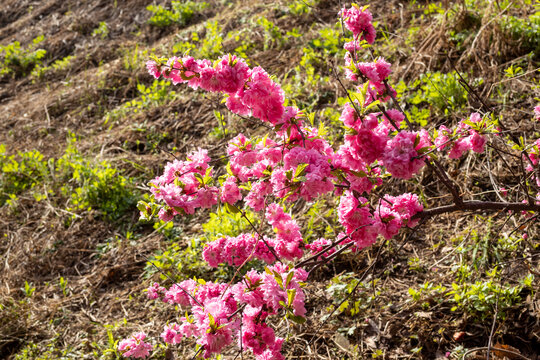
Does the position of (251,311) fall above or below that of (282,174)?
below

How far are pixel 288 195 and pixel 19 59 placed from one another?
6.66 meters

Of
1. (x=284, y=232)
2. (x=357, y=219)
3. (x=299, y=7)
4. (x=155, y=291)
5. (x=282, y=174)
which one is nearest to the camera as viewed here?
(x=282, y=174)

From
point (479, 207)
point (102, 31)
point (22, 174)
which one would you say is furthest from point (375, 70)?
point (102, 31)

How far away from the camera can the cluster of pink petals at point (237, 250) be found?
6.52ft

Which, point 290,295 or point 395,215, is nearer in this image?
point 290,295

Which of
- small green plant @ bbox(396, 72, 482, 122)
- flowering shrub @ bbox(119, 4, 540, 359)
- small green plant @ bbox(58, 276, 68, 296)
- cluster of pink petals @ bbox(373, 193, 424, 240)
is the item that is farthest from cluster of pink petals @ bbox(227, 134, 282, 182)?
small green plant @ bbox(58, 276, 68, 296)

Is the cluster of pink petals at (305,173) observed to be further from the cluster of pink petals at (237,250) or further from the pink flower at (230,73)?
the cluster of pink petals at (237,250)

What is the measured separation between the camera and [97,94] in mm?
5328

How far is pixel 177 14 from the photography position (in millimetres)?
6309

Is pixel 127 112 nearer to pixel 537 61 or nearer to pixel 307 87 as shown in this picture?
pixel 307 87

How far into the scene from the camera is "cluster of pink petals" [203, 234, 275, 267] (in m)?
1.99

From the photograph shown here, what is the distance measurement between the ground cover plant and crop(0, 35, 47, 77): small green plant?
1037mm

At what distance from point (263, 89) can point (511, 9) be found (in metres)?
2.87

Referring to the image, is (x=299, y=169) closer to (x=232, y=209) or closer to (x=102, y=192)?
(x=232, y=209)
